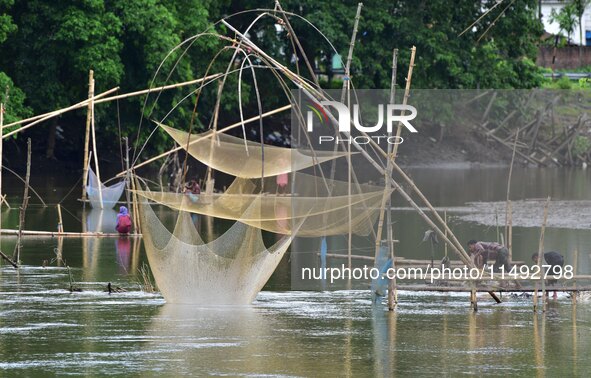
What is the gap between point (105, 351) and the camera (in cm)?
1128

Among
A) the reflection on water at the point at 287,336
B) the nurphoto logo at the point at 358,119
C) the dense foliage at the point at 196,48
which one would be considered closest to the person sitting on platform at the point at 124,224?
the reflection on water at the point at 287,336

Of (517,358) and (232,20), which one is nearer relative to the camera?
(517,358)

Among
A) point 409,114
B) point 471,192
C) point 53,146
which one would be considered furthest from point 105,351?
point 53,146

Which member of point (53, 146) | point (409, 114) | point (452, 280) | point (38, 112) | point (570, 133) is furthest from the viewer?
point (53, 146)

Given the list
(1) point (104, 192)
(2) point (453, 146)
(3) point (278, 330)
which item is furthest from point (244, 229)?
(1) point (104, 192)

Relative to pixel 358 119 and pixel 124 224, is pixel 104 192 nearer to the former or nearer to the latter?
pixel 124 224

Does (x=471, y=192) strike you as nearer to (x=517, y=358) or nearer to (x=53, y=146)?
(x=53, y=146)

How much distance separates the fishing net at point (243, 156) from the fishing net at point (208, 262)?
148 cm

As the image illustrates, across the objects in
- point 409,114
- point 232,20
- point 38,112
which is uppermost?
point 232,20

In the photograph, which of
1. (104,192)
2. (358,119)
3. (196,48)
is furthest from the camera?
(196,48)

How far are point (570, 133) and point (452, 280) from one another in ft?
19.8

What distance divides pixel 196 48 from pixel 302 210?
18991 millimetres

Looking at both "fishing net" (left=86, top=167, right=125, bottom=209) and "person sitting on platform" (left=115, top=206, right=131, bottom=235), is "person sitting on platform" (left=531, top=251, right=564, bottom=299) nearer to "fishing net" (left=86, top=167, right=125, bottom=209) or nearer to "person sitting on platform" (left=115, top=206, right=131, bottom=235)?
"person sitting on platform" (left=115, top=206, right=131, bottom=235)

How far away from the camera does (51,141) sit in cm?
3366
